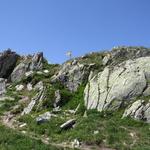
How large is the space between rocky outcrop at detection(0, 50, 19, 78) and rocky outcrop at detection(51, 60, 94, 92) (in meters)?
16.0

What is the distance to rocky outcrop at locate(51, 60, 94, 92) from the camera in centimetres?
5403

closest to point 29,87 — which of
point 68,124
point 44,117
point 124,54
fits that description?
point 124,54

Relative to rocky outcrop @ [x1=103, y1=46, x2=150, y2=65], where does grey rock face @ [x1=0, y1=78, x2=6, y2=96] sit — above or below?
below

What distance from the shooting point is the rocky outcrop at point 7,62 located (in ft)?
234

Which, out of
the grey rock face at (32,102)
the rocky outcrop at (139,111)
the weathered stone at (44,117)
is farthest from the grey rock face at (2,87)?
the rocky outcrop at (139,111)

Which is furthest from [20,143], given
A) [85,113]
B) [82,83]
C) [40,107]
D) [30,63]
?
[30,63]

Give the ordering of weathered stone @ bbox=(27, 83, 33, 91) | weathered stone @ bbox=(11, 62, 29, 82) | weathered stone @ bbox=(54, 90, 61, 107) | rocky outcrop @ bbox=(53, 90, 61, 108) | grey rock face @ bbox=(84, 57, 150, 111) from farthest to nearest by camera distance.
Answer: weathered stone @ bbox=(11, 62, 29, 82) → weathered stone @ bbox=(27, 83, 33, 91) → weathered stone @ bbox=(54, 90, 61, 107) → rocky outcrop @ bbox=(53, 90, 61, 108) → grey rock face @ bbox=(84, 57, 150, 111)

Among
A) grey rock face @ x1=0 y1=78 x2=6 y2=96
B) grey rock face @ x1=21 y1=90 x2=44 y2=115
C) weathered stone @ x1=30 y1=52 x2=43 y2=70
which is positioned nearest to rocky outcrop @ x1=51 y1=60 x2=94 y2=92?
grey rock face @ x1=21 y1=90 x2=44 y2=115

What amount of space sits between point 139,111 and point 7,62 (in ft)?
126

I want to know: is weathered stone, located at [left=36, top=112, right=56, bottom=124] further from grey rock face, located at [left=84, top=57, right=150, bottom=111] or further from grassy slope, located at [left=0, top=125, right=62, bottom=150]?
grey rock face, located at [left=84, top=57, right=150, bottom=111]

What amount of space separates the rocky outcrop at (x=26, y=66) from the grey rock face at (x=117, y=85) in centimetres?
2197

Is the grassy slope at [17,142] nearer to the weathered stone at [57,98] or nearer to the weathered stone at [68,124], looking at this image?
the weathered stone at [68,124]

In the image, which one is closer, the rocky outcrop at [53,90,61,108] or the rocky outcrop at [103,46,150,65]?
the rocky outcrop at [53,90,61,108]

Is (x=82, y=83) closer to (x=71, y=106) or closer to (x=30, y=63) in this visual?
(x=71, y=106)
